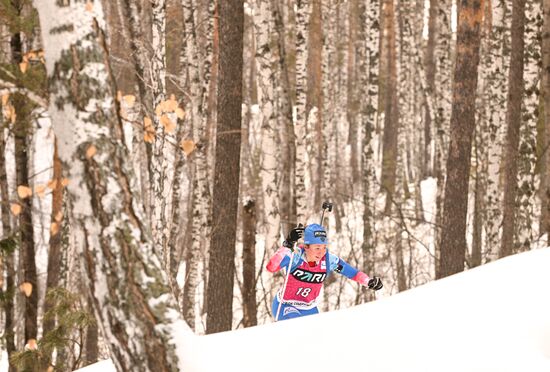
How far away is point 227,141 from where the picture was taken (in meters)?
8.15

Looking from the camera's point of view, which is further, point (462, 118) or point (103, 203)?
point (462, 118)

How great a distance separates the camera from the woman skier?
7402mm

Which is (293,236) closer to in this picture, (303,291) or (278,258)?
(278,258)

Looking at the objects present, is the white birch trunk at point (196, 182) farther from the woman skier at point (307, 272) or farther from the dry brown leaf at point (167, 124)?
the dry brown leaf at point (167, 124)

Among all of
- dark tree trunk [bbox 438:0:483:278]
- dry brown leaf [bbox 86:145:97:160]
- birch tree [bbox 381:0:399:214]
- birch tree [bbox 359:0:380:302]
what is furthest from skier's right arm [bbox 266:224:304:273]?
birch tree [bbox 381:0:399:214]

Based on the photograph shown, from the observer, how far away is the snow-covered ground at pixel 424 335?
163 inches

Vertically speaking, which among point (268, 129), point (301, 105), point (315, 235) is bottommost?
point (315, 235)

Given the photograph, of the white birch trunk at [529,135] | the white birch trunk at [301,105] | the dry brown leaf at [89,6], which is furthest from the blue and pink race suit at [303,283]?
the dry brown leaf at [89,6]

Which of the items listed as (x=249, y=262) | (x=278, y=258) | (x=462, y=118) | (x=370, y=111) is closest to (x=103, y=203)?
(x=278, y=258)

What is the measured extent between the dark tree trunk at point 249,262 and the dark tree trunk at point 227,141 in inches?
26.0

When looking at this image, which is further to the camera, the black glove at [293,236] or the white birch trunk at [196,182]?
the white birch trunk at [196,182]

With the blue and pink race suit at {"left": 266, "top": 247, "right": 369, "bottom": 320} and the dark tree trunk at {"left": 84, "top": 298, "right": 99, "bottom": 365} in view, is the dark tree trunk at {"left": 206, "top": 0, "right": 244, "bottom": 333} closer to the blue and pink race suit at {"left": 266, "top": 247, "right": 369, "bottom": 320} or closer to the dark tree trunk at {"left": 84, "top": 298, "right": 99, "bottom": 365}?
the blue and pink race suit at {"left": 266, "top": 247, "right": 369, "bottom": 320}

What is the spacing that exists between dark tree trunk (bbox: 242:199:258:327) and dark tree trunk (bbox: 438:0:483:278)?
2.33 meters

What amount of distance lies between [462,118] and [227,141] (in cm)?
264
